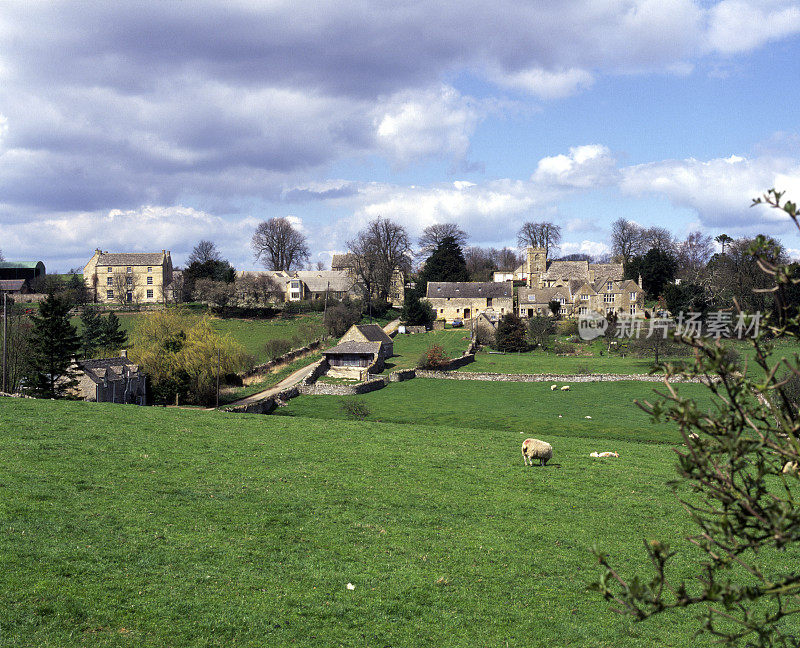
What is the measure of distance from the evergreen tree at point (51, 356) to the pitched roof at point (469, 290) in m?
80.0

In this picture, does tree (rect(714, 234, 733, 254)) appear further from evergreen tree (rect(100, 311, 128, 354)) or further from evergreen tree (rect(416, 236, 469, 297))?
evergreen tree (rect(100, 311, 128, 354))

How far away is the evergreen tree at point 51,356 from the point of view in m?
44.5

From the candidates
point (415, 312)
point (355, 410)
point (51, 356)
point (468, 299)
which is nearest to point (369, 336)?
point (415, 312)

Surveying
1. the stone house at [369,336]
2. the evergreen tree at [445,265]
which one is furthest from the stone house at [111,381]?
the evergreen tree at [445,265]

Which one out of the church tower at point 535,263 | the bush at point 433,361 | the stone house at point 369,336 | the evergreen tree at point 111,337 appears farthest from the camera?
the church tower at point 535,263

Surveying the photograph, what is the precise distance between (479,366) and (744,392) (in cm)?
7136

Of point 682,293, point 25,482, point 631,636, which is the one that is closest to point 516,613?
point 631,636

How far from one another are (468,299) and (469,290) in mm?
2036

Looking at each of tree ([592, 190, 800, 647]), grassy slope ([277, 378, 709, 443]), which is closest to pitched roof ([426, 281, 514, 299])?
grassy slope ([277, 378, 709, 443])

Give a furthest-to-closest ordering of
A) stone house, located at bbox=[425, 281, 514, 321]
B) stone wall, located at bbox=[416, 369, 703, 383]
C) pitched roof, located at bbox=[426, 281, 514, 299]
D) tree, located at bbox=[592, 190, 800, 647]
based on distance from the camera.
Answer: pitched roof, located at bbox=[426, 281, 514, 299] < stone house, located at bbox=[425, 281, 514, 321] < stone wall, located at bbox=[416, 369, 703, 383] < tree, located at bbox=[592, 190, 800, 647]

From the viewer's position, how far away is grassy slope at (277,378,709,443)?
135 feet

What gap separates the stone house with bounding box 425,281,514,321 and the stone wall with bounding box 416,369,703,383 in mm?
49302

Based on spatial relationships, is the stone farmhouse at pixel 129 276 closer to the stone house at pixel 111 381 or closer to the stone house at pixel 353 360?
the stone house at pixel 353 360

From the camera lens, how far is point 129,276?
392ft
